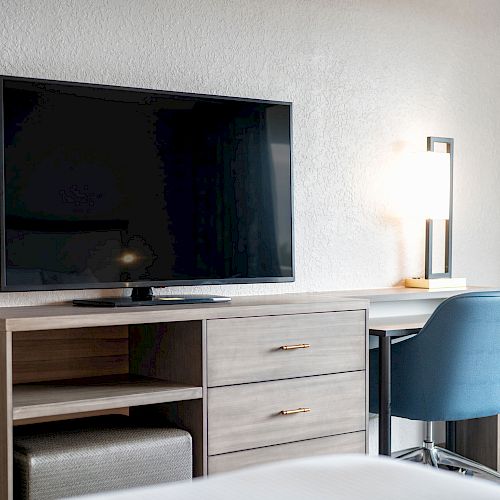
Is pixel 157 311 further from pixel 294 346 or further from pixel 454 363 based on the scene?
pixel 454 363

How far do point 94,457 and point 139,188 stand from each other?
2.58 ft

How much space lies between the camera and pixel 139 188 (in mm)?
2639

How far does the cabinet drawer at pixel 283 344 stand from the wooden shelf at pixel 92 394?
128mm

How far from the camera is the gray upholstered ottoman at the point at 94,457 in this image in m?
2.21

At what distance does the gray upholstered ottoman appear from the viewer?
2.21m

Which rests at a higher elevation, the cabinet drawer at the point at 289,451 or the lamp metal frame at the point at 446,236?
the lamp metal frame at the point at 446,236

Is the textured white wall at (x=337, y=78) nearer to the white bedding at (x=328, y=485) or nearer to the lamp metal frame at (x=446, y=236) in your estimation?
the lamp metal frame at (x=446, y=236)

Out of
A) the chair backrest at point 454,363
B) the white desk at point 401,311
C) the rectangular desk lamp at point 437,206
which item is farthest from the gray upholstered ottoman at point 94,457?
the rectangular desk lamp at point 437,206

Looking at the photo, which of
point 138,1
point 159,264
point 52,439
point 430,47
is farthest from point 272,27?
point 52,439

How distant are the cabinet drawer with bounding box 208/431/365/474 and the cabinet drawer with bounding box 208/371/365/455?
0.02m

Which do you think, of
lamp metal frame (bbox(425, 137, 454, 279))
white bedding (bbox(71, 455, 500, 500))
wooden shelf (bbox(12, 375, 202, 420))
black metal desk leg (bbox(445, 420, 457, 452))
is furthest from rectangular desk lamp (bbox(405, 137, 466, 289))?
white bedding (bbox(71, 455, 500, 500))

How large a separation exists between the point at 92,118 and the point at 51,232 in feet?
1.12

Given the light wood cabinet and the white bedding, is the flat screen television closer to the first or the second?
the light wood cabinet

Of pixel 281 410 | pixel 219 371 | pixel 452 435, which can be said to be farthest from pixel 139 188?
pixel 452 435
